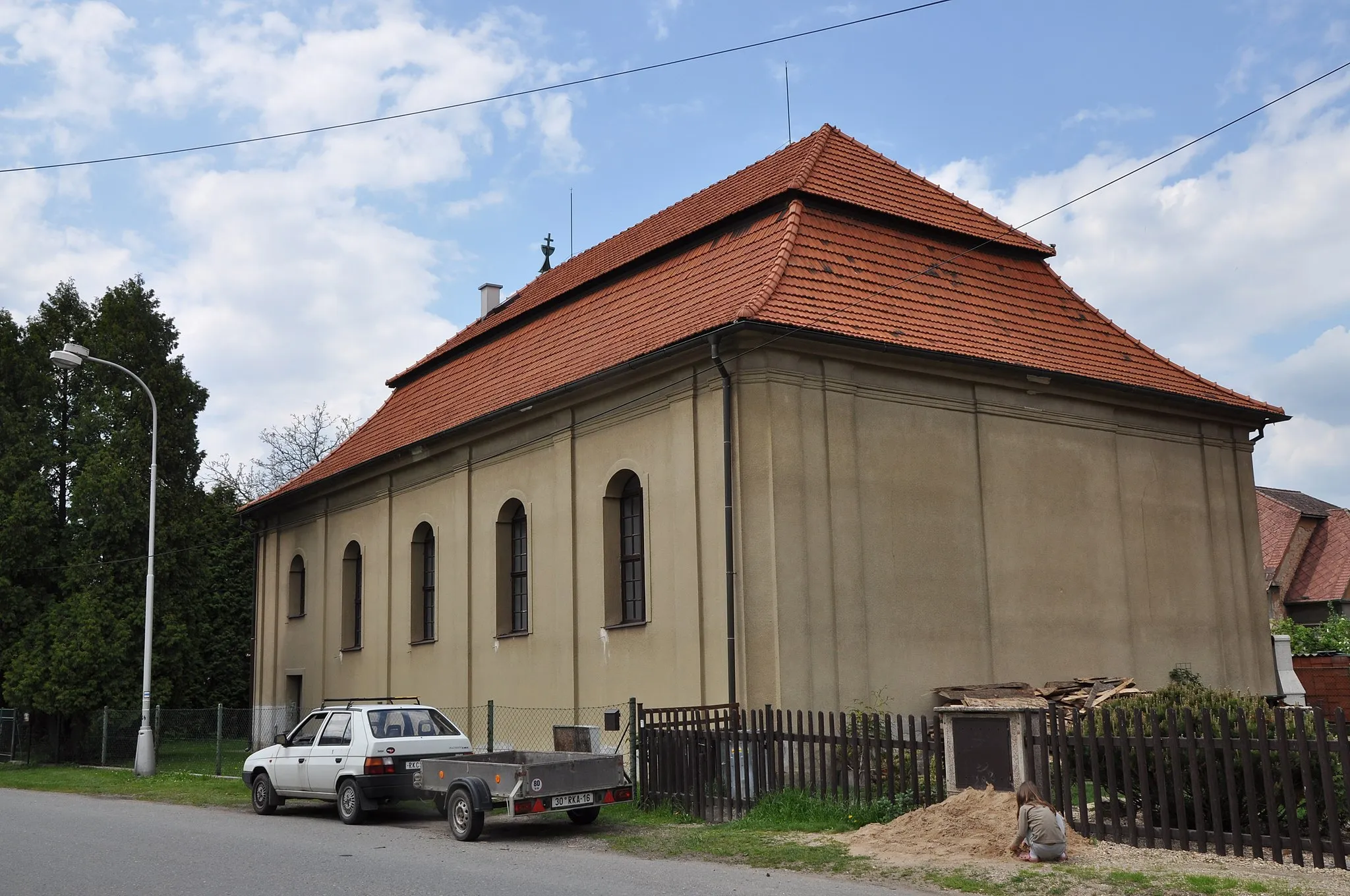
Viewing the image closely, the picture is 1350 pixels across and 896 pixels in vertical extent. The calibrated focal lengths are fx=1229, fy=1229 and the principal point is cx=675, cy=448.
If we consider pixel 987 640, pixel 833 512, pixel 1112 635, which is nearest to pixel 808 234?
pixel 833 512

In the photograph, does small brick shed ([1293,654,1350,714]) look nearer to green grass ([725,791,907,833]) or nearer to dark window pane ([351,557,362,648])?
green grass ([725,791,907,833])

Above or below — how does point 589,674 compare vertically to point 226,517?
below

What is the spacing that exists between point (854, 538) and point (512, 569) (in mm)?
7754

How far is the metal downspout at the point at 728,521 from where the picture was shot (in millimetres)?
16484

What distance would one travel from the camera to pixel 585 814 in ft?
47.4

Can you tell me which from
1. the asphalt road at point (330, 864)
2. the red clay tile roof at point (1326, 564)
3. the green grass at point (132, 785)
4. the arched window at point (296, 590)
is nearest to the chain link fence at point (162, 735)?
the green grass at point (132, 785)

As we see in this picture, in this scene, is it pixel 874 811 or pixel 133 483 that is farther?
pixel 133 483

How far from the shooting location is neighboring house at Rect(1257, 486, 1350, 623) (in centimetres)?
4809

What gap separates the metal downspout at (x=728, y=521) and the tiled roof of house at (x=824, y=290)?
Answer: 0.78 meters

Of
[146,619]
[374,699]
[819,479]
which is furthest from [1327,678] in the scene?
[146,619]

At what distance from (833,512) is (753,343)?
267 cm

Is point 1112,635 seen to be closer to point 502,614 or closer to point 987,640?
point 987,640

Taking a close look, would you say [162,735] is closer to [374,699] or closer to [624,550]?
[374,699]

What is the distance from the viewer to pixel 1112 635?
2023 cm
